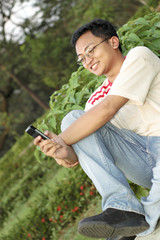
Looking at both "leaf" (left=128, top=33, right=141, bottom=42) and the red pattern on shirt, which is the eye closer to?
the red pattern on shirt

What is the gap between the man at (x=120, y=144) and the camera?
212cm

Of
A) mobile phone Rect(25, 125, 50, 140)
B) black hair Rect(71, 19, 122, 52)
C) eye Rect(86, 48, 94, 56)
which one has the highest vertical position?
black hair Rect(71, 19, 122, 52)

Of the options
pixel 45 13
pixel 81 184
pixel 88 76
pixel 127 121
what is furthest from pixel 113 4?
pixel 127 121

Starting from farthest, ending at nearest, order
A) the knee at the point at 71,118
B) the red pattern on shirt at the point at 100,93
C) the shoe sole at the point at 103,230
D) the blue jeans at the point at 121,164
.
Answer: the red pattern on shirt at the point at 100,93, the knee at the point at 71,118, the blue jeans at the point at 121,164, the shoe sole at the point at 103,230

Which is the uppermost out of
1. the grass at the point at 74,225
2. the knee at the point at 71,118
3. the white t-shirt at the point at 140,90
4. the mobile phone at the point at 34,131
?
the mobile phone at the point at 34,131

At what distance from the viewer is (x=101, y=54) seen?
2559 millimetres

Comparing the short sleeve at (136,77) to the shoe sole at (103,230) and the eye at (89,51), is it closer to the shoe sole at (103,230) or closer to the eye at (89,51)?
the eye at (89,51)

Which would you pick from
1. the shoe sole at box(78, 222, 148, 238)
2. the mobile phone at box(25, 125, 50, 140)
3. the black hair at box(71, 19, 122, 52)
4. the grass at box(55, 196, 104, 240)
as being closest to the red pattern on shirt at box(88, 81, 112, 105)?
the black hair at box(71, 19, 122, 52)

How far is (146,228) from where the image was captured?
213 centimetres

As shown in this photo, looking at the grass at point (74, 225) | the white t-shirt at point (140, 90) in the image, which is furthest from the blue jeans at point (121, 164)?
the grass at point (74, 225)

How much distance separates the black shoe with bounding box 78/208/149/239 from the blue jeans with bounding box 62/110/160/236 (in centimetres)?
4

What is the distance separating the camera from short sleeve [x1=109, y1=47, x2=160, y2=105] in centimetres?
225

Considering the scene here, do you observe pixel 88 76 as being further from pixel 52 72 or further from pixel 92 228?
pixel 52 72

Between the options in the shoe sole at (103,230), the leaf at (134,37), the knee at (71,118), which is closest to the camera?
the shoe sole at (103,230)
